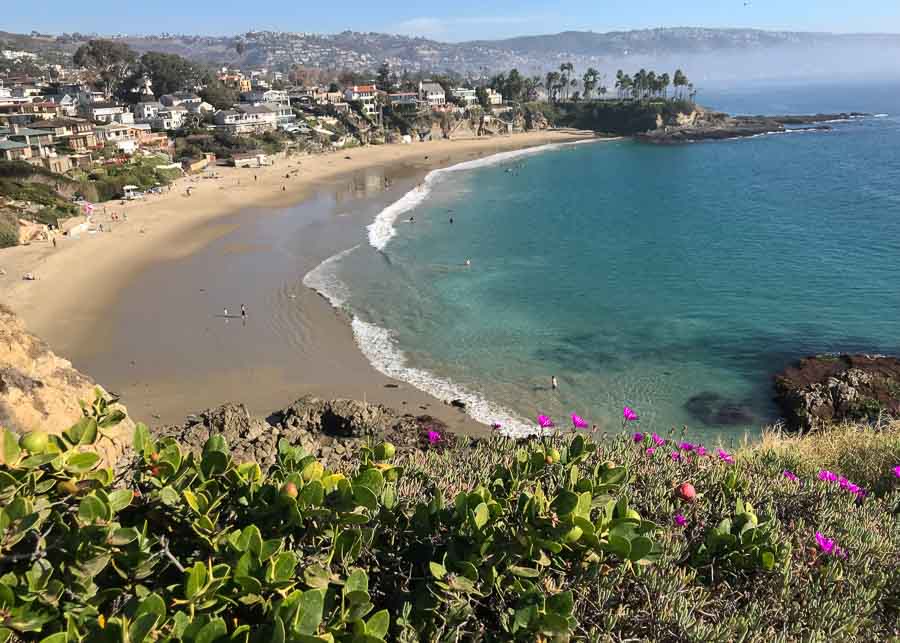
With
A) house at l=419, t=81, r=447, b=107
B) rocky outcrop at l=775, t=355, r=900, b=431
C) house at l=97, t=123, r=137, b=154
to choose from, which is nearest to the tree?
house at l=419, t=81, r=447, b=107

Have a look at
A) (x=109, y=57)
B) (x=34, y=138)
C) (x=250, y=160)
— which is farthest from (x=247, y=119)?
(x=109, y=57)

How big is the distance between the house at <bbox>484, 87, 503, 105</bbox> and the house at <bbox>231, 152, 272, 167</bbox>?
6608 cm

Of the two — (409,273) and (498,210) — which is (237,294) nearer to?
(409,273)

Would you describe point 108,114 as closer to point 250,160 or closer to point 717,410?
point 250,160

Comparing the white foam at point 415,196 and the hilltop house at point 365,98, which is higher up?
the hilltop house at point 365,98

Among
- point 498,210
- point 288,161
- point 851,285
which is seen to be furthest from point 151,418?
point 288,161

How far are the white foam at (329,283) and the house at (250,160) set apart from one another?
42.7 m

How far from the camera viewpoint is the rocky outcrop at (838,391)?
62.0ft

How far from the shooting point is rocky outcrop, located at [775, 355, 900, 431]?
18891 mm

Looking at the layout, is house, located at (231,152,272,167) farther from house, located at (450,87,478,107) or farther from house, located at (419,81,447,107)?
house, located at (450,87,478,107)

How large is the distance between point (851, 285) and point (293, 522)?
1391 inches

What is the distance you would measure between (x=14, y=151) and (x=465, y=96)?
3734 inches

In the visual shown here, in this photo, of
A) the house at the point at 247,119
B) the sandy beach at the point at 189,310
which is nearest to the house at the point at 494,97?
the house at the point at 247,119

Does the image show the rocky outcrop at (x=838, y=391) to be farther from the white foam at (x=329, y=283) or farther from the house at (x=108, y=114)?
the house at (x=108, y=114)
